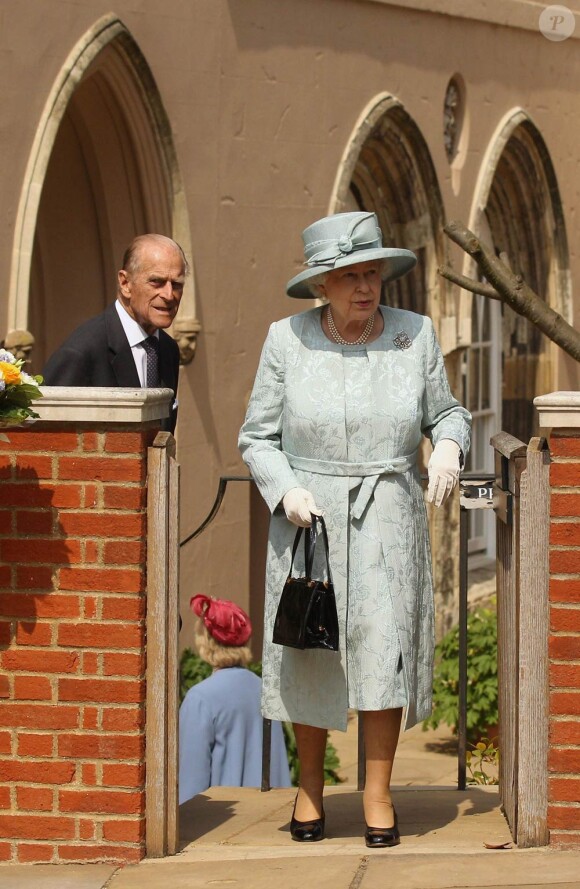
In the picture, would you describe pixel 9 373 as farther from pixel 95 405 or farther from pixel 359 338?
pixel 359 338

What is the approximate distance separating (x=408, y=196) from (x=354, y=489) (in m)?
7.88

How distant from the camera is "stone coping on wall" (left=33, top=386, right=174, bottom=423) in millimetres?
4543

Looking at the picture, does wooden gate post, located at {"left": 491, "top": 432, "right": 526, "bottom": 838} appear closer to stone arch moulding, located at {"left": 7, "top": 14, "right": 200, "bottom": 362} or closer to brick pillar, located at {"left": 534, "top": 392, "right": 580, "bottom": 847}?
brick pillar, located at {"left": 534, "top": 392, "right": 580, "bottom": 847}

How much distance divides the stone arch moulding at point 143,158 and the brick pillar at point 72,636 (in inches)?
159

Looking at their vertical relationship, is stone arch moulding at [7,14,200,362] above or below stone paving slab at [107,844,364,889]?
above

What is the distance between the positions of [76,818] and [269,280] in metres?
6.35

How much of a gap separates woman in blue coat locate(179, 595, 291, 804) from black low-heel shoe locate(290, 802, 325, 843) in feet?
4.64

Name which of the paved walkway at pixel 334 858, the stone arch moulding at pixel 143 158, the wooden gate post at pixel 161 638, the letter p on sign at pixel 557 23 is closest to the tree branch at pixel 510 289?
the stone arch moulding at pixel 143 158

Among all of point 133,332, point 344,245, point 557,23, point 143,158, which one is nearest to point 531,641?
point 344,245

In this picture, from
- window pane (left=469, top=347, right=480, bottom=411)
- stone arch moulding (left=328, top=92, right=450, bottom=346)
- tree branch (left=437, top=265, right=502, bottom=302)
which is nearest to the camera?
tree branch (left=437, top=265, right=502, bottom=302)

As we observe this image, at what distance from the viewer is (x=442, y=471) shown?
15.1 feet

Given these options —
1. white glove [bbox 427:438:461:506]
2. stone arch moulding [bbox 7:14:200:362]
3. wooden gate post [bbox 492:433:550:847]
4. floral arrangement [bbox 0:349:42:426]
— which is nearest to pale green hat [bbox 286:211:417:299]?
white glove [bbox 427:438:461:506]

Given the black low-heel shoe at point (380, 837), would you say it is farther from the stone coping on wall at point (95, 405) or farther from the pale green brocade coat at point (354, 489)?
the stone coping on wall at point (95, 405)

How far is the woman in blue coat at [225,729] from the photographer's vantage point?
6.38m
